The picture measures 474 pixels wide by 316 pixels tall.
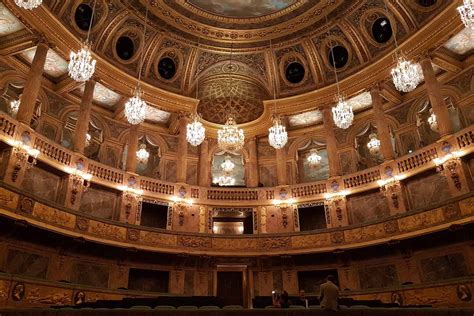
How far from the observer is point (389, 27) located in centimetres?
1514

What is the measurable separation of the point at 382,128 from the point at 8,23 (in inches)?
600

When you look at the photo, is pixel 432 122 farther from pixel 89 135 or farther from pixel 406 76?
pixel 89 135

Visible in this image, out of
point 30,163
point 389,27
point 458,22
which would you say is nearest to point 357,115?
point 389,27

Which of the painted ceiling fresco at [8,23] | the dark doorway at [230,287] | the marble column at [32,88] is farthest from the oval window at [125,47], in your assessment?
the dark doorway at [230,287]

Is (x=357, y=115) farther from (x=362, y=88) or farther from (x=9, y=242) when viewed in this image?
(x=9, y=242)

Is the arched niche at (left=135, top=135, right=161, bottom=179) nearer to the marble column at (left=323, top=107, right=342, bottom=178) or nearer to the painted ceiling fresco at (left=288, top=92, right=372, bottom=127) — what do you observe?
the painted ceiling fresco at (left=288, top=92, right=372, bottom=127)

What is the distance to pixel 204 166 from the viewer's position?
17.3 meters

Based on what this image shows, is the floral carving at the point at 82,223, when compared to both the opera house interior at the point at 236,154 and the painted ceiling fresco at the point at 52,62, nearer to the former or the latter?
the opera house interior at the point at 236,154

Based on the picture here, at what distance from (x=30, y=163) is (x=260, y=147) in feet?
35.9

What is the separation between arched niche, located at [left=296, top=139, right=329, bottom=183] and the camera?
18.3 m

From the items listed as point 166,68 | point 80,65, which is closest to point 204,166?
point 166,68

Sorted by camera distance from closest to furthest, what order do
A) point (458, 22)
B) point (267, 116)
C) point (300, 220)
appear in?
1. point (458, 22)
2. point (300, 220)
3. point (267, 116)

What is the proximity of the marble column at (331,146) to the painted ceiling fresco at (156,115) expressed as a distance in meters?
7.94

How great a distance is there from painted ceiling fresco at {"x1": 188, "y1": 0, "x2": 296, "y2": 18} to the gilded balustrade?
8.17 metres
